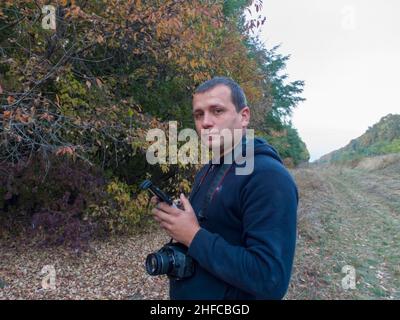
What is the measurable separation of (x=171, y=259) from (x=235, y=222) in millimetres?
331

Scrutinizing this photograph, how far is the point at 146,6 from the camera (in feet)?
16.9

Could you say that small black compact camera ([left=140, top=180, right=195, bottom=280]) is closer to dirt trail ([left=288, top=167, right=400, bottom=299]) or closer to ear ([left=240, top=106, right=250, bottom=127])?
ear ([left=240, top=106, right=250, bottom=127])

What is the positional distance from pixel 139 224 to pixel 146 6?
13.8 ft

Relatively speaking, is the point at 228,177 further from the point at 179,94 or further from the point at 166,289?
the point at 179,94

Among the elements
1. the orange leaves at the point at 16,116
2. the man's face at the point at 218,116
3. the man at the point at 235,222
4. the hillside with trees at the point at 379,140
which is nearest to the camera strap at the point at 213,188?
the man at the point at 235,222

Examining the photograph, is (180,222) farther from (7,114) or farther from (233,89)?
(7,114)

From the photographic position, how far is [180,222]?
4.74 feet

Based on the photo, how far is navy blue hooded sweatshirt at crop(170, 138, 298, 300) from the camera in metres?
1.28

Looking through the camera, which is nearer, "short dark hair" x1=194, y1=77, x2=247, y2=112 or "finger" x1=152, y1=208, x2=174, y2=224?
"finger" x1=152, y1=208, x2=174, y2=224

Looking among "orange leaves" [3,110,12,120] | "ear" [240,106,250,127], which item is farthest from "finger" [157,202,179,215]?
"orange leaves" [3,110,12,120]

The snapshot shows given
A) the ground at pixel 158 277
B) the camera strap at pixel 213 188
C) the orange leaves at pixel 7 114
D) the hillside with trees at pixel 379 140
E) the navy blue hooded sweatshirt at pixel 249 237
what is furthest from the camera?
the hillside with trees at pixel 379 140

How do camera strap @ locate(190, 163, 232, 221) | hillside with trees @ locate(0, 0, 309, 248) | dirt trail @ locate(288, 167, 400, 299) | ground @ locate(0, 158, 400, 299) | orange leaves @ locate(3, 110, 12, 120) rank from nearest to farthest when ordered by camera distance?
camera strap @ locate(190, 163, 232, 221)
orange leaves @ locate(3, 110, 12, 120)
hillside with trees @ locate(0, 0, 309, 248)
ground @ locate(0, 158, 400, 299)
dirt trail @ locate(288, 167, 400, 299)

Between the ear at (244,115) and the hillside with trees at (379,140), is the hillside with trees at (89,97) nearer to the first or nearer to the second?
the ear at (244,115)

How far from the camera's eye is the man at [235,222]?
4.21 ft
